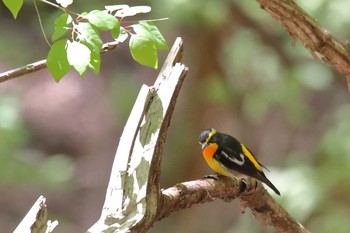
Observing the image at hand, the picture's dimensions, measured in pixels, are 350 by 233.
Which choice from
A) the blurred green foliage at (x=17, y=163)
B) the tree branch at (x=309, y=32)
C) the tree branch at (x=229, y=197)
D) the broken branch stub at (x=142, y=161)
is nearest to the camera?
the broken branch stub at (x=142, y=161)

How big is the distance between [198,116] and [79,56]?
13.0 feet

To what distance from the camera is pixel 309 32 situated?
2193mm

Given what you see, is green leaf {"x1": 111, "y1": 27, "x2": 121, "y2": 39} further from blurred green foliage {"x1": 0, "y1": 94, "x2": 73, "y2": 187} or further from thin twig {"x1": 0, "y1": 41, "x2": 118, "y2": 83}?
blurred green foliage {"x1": 0, "y1": 94, "x2": 73, "y2": 187}

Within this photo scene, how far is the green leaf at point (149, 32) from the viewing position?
1.69m

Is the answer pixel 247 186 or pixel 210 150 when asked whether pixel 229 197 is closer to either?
pixel 247 186

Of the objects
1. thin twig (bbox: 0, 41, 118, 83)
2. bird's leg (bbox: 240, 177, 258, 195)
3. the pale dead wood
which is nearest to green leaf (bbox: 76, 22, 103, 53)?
thin twig (bbox: 0, 41, 118, 83)

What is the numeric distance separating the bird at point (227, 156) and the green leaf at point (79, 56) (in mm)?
1078

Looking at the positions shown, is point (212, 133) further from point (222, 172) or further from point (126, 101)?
point (126, 101)

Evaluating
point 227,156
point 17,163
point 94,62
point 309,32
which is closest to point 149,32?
point 94,62

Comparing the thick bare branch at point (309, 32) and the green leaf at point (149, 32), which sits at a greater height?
the thick bare branch at point (309, 32)

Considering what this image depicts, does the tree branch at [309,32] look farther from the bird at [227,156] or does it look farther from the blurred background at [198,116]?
the blurred background at [198,116]

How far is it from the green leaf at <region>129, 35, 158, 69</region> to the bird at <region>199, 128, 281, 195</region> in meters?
0.92

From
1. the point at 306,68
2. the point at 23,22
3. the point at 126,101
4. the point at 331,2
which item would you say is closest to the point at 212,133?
the point at 331,2

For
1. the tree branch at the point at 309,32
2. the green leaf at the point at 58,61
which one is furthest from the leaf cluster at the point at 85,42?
the tree branch at the point at 309,32
